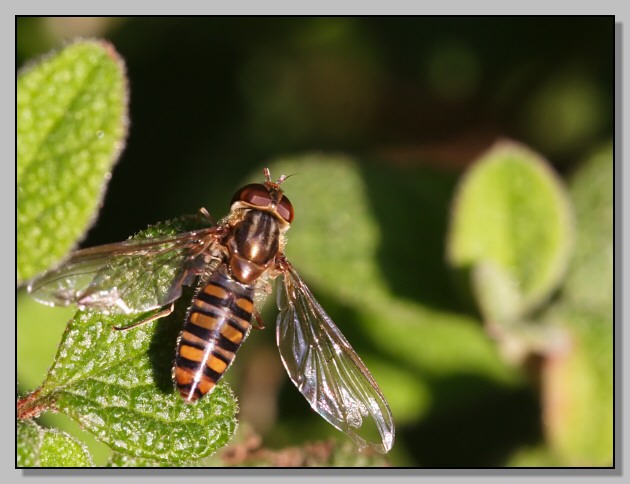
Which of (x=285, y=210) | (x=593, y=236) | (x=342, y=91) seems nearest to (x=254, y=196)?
(x=285, y=210)

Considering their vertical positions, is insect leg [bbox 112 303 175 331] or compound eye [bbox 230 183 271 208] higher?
compound eye [bbox 230 183 271 208]

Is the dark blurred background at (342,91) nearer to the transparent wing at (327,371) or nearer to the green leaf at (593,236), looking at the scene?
the green leaf at (593,236)

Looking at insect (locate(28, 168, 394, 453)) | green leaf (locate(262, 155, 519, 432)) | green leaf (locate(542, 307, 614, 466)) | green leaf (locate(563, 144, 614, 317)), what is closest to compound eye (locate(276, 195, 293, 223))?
insect (locate(28, 168, 394, 453))

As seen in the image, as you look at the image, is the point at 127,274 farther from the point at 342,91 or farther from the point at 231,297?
the point at 342,91

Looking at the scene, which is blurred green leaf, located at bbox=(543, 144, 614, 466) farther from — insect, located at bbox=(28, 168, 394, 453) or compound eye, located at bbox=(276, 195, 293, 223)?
compound eye, located at bbox=(276, 195, 293, 223)

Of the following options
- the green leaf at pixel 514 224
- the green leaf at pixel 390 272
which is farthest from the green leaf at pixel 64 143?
the green leaf at pixel 514 224

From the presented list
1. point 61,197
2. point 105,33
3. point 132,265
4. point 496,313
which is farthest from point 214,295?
point 105,33
